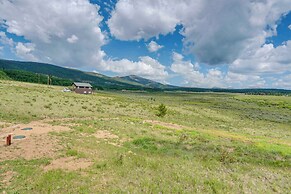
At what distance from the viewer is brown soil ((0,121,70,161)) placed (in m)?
14.8

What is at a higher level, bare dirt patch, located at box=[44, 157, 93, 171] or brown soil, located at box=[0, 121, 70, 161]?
brown soil, located at box=[0, 121, 70, 161]

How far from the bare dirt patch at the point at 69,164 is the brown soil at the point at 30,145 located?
1307 mm

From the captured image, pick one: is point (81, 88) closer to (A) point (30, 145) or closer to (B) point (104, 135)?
(B) point (104, 135)

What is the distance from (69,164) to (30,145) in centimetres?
498

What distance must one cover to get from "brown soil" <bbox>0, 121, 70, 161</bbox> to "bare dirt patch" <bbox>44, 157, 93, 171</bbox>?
131 centimetres

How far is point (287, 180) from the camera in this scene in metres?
15.2

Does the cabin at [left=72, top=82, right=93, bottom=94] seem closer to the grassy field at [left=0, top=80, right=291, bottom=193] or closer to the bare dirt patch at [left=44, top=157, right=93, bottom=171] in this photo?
the grassy field at [left=0, top=80, right=291, bottom=193]

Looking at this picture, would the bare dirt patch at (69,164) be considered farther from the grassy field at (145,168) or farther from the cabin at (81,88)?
the cabin at (81,88)

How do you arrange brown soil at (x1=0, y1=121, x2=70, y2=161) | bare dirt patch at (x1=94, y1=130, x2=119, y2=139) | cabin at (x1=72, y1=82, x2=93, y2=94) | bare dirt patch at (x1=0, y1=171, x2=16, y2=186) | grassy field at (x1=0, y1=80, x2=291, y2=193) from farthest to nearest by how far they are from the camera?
cabin at (x1=72, y1=82, x2=93, y2=94) < bare dirt patch at (x1=94, y1=130, x2=119, y2=139) < brown soil at (x1=0, y1=121, x2=70, y2=161) < grassy field at (x1=0, y1=80, x2=291, y2=193) < bare dirt patch at (x1=0, y1=171, x2=16, y2=186)

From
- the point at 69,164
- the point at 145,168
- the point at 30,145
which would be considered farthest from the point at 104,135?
the point at 145,168

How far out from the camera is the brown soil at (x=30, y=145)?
14828 mm

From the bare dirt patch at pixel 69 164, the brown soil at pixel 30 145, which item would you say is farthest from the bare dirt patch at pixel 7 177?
the brown soil at pixel 30 145

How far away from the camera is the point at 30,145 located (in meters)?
16.7

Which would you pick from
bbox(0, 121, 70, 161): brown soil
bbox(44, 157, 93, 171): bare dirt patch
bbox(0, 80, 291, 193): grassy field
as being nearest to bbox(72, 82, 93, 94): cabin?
bbox(0, 80, 291, 193): grassy field
